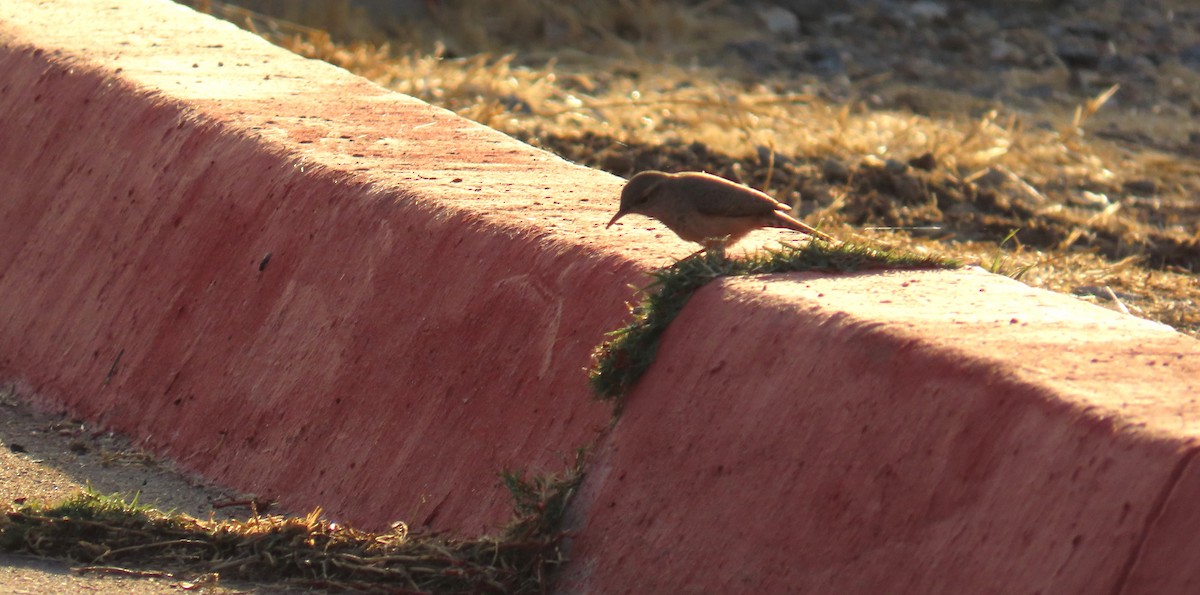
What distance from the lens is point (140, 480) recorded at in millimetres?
5227

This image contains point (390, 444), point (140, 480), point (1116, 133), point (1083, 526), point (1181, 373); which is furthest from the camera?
point (1116, 133)

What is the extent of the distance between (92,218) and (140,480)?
123cm

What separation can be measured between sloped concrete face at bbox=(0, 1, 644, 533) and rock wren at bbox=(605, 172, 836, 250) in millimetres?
199

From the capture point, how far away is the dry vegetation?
7871mm

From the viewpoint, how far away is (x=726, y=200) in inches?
181

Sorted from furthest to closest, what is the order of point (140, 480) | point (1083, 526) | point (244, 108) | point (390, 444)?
point (244, 108)
point (140, 480)
point (390, 444)
point (1083, 526)

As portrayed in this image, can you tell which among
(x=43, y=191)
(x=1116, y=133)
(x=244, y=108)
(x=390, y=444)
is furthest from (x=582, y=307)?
(x=1116, y=133)

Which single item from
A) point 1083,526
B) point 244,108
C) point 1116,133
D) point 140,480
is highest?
point 244,108

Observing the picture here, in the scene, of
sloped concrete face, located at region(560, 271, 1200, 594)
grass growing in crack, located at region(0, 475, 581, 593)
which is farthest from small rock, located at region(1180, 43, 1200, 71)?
grass growing in crack, located at region(0, 475, 581, 593)

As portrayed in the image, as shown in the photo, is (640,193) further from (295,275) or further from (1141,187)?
(1141,187)

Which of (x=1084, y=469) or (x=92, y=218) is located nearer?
(x=1084, y=469)

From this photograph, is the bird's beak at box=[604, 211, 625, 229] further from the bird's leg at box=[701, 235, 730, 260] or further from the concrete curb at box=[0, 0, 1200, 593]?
the bird's leg at box=[701, 235, 730, 260]

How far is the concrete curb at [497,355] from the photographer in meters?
3.35

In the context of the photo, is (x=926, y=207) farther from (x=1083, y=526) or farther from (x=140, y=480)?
(x=1083, y=526)
